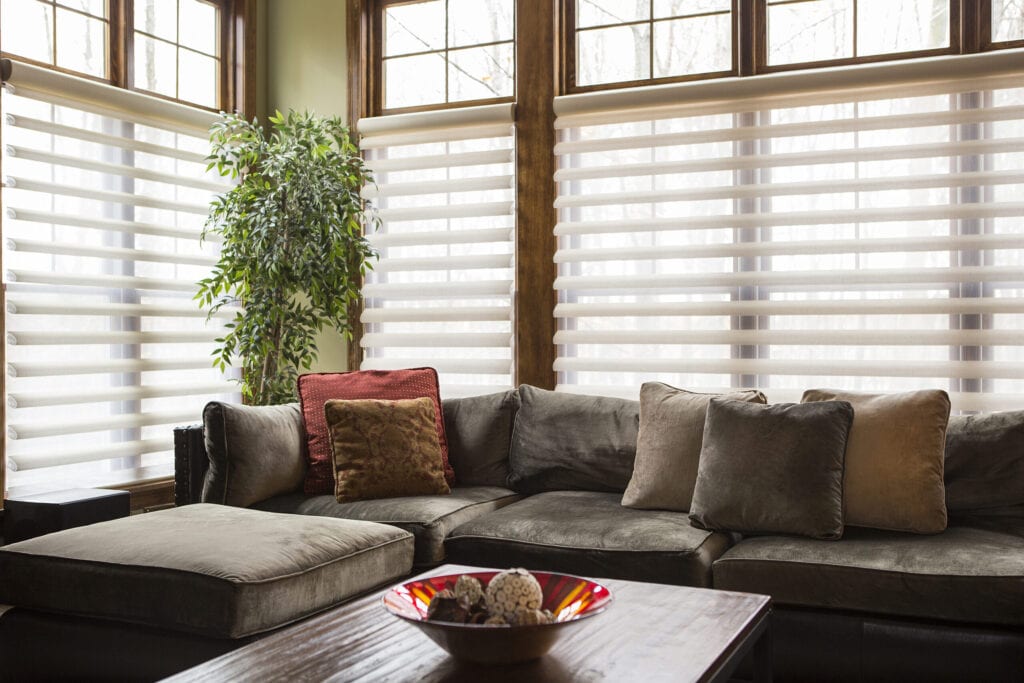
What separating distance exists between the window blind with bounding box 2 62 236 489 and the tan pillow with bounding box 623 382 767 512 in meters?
2.33

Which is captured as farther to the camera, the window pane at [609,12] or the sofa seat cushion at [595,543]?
the window pane at [609,12]

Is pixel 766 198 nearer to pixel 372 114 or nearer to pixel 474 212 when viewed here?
pixel 474 212

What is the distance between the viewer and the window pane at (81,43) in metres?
4.09

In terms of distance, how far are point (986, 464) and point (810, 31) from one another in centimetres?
204

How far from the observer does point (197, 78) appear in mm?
4789

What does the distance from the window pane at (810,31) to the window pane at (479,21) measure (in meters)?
1.28

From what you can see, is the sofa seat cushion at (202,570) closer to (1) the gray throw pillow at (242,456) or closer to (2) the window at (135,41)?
(1) the gray throw pillow at (242,456)

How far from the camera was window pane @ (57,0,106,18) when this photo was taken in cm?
411

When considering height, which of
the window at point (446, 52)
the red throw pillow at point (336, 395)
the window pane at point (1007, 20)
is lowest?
the red throw pillow at point (336, 395)

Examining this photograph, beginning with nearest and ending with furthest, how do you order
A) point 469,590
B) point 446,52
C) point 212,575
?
1. point 469,590
2. point 212,575
3. point 446,52

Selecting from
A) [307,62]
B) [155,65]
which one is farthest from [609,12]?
[155,65]

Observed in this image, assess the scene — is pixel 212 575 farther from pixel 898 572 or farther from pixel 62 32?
pixel 62 32

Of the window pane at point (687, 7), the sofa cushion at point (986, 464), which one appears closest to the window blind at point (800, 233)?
the window pane at point (687, 7)

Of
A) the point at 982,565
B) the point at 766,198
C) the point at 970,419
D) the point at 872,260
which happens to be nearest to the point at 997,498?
the point at 970,419
